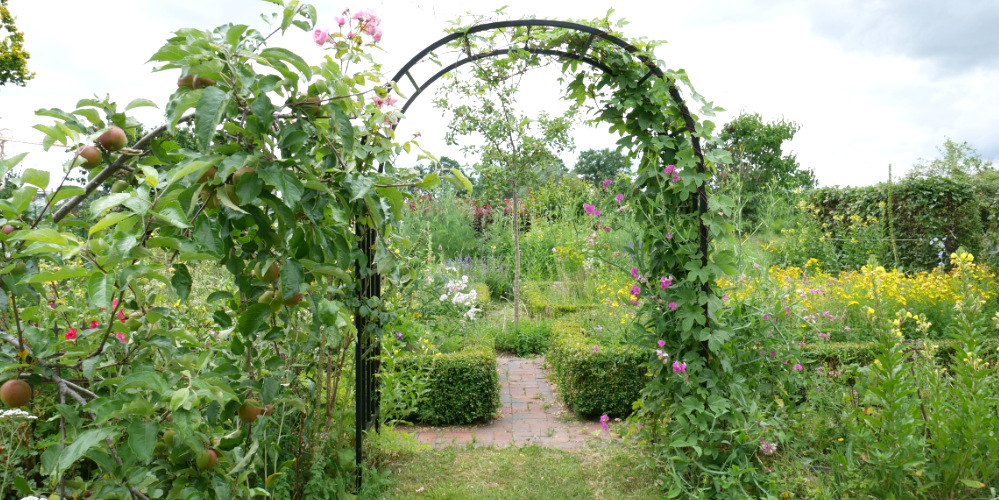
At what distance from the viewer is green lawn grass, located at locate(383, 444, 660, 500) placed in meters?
3.05

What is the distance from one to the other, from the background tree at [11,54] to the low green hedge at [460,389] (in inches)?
581

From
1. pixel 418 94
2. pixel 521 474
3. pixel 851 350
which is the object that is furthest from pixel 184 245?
pixel 851 350

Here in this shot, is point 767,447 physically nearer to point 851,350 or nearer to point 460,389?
point 851,350

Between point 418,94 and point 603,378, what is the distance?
7.44ft

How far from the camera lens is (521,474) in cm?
328

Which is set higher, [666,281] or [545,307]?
[666,281]

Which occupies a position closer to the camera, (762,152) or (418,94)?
(418,94)

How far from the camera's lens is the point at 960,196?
7848 mm

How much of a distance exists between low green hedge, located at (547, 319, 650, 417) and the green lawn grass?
58cm

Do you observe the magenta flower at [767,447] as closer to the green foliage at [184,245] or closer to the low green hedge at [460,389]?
the low green hedge at [460,389]

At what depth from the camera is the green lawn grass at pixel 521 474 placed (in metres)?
3.05

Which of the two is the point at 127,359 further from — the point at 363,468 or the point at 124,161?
the point at 363,468

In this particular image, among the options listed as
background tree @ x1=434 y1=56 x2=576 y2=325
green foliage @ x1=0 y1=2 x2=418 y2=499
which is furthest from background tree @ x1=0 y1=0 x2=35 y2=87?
green foliage @ x1=0 y1=2 x2=418 y2=499

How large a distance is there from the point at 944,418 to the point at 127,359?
2936 mm
